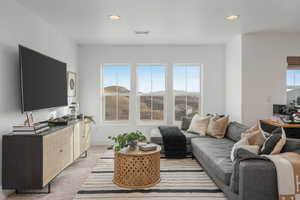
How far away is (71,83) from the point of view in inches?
175

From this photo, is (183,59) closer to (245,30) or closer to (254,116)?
(245,30)

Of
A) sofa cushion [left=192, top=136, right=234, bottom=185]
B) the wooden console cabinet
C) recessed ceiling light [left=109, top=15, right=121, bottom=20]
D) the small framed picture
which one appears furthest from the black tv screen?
sofa cushion [left=192, top=136, right=234, bottom=185]

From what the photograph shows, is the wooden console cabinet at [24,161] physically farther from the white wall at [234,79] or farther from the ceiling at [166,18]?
the white wall at [234,79]

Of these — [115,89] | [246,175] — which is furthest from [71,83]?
[246,175]

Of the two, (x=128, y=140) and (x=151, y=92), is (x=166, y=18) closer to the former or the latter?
(x=128, y=140)

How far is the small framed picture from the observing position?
14.2 ft

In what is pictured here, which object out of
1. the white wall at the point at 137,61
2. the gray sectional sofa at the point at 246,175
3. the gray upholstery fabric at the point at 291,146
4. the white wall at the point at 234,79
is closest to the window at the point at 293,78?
the white wall at the point at 234,79

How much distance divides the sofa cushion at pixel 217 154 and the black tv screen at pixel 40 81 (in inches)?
98.7

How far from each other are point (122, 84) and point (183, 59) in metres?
1.67

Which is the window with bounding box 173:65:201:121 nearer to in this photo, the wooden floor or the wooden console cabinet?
the wooden floor

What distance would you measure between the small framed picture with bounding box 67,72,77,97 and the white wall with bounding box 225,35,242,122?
11.9ft

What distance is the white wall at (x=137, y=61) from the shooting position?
5.03m

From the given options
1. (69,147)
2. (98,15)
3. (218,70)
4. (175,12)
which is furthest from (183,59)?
(69,147)

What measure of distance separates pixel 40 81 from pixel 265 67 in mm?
4151
